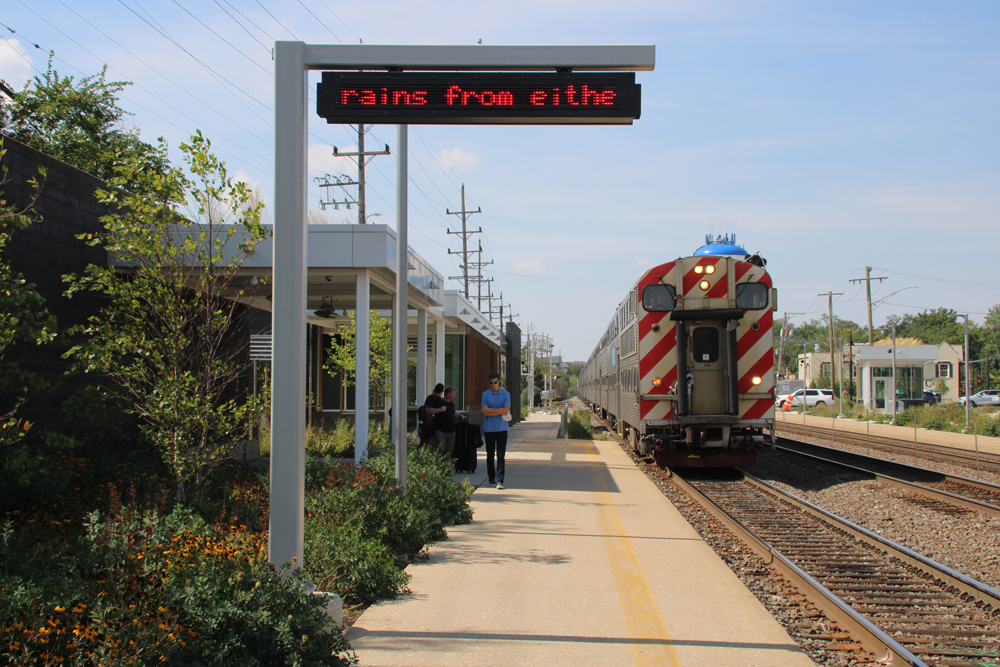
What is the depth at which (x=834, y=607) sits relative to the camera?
5.81m

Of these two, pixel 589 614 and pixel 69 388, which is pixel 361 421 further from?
pixel 589 614

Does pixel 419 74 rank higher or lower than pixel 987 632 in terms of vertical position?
higher

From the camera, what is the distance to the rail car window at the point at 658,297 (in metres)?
13.3

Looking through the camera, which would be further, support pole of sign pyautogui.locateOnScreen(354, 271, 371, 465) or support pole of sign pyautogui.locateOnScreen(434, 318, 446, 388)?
support pole of sign pyautogui.locateOnScreen(434, 318, 446, 388)

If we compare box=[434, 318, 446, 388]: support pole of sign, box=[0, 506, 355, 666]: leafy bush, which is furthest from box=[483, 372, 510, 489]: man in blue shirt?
box=[434, 318, 446, 388]: support pole of sign

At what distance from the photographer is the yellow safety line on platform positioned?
15.7 feet

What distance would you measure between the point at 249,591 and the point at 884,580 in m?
5.72

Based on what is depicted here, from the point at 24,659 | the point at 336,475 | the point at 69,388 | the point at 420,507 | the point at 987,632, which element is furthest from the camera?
the point at 69,388

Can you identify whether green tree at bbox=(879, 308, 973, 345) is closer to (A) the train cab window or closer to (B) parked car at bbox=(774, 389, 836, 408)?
(B) parked car at bbox=(774, 389, 836, 408)

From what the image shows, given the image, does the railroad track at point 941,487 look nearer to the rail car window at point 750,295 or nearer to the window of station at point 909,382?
the rail car window at point 750,295

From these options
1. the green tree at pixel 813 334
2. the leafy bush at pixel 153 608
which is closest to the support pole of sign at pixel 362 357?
the leafy bush at pixel 153 608

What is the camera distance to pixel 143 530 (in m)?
4.91

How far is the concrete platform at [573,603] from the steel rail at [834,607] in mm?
536

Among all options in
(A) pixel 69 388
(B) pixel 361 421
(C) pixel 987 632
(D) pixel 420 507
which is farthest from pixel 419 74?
(B) pixel 361 421
